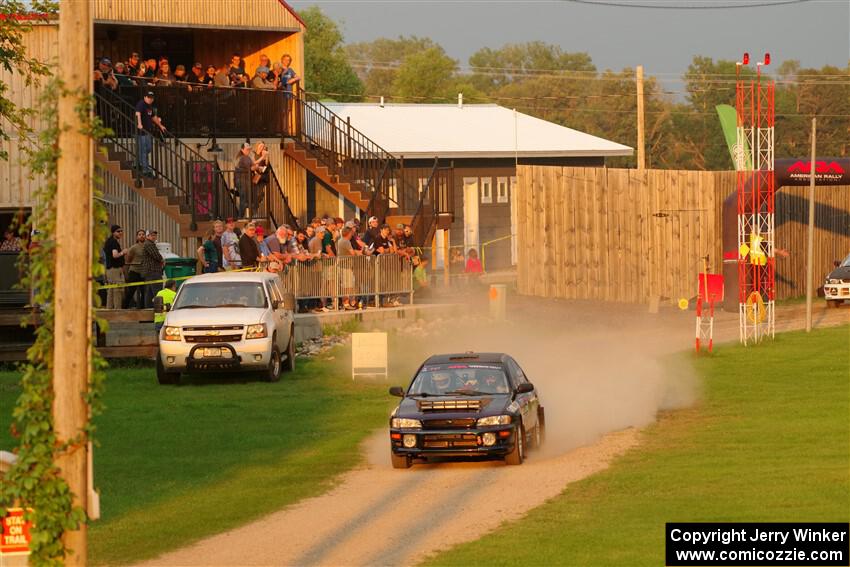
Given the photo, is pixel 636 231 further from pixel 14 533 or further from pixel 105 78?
pixel 14 533

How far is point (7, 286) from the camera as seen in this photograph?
106ft

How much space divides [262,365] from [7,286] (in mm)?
7017

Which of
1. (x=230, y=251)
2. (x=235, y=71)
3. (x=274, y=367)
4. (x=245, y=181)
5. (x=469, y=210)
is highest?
(x=235, y=71)

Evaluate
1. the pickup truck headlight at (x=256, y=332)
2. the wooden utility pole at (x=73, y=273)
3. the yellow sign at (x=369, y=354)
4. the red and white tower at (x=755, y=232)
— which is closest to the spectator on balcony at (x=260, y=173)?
the yellow sign at (x=369, y=354)

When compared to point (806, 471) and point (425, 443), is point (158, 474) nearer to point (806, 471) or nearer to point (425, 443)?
point (425, 443)

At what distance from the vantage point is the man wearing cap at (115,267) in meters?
32.8

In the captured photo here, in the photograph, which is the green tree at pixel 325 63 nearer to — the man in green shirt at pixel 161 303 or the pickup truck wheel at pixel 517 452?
the man in green shirt at pixel 161 303

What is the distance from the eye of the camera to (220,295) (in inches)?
1145

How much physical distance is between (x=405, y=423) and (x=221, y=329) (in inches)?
357

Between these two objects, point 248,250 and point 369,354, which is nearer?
point 369,354

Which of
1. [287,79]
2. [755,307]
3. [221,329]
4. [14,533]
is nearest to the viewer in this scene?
[14,533]

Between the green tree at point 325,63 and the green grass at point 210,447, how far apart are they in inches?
2497

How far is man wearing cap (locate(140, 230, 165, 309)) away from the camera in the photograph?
3216cm

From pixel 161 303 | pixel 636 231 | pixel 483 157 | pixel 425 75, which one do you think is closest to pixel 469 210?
pixel 483 157
